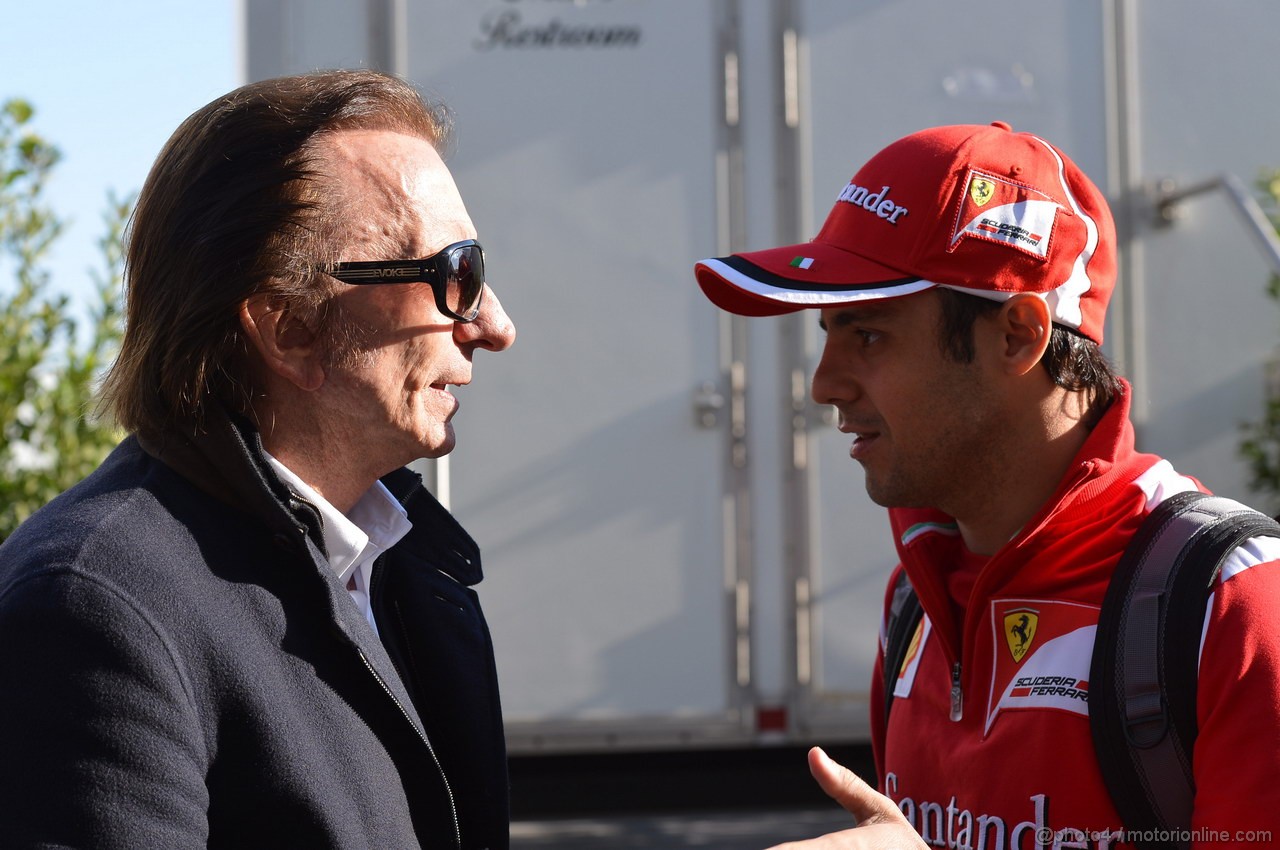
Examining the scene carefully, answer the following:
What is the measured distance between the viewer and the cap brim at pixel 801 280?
182cm

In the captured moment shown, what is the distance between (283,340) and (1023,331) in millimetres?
1045

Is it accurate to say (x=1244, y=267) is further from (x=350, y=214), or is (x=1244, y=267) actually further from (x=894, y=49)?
(x=350, y=214)

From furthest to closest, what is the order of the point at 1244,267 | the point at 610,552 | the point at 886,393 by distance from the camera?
the point at 1244,267, the point at 610,552, the point at 886,393

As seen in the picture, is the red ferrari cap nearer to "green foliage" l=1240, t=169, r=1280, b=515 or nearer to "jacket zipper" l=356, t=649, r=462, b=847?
"jacket zipper" l=356, t=649, r=462, b=847

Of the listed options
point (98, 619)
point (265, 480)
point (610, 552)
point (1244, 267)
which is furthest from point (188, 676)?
point (1244, 267)

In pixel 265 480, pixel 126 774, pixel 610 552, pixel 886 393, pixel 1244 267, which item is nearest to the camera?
pixel 126 774

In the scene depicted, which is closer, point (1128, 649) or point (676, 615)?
point (1128, 649)

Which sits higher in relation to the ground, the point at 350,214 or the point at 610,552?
the point at 350,214

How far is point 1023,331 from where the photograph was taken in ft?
5.96

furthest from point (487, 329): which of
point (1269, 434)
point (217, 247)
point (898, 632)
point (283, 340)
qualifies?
point (1269, 434)

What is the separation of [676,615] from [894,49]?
2.17 metres

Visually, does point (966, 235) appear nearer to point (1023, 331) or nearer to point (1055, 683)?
point (1023, 331)

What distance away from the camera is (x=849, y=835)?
4.76ft

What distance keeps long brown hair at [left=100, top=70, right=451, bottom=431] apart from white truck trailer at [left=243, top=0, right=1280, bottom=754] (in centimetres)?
258
